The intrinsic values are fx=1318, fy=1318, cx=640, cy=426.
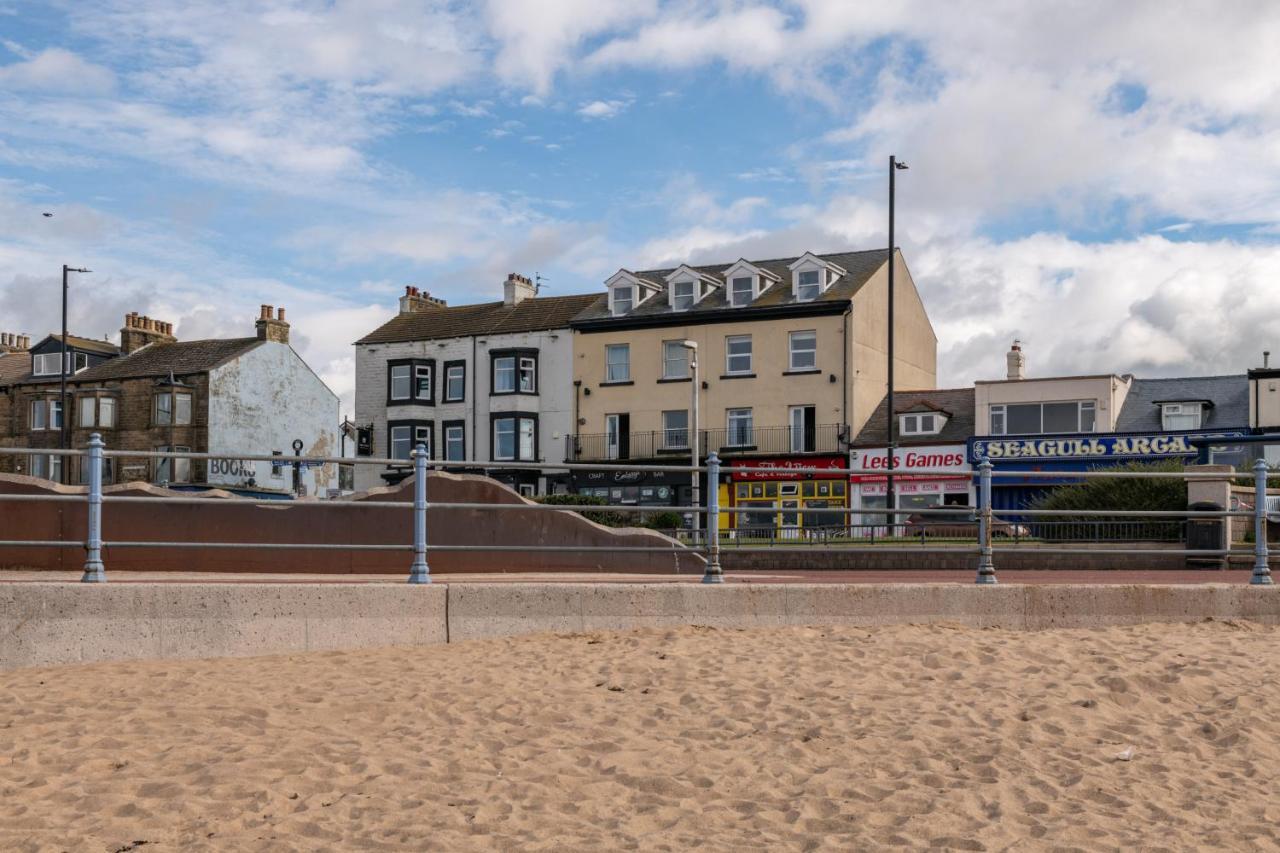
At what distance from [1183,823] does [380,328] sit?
52.1 meters

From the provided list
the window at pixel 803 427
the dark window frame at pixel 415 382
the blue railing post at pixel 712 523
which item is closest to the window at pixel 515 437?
the dark window frame at pixel 415 382

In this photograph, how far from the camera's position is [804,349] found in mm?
47594

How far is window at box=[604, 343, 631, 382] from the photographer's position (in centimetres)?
5069

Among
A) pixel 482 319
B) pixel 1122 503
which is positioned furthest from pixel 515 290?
pixel 1122 503

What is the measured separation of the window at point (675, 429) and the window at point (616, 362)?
8.38 ft

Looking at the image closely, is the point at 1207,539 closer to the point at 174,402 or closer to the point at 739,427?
the point at 739,427

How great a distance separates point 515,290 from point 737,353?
435 inches

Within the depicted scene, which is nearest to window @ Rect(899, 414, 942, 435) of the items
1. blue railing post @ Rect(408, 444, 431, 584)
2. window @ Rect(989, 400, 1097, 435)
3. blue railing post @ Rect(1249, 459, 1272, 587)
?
window @ Rect(989, 400, 1097, 435)

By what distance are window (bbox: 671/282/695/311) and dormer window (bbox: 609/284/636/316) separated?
68.1 inches

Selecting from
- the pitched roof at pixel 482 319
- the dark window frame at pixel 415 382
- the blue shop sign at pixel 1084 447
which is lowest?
the blue shop sign at pixel 1084 447

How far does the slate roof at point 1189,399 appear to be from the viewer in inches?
1682

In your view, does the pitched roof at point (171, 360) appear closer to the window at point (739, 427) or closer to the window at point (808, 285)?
the window at point (739, 427)

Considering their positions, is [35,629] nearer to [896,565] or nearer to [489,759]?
[489,759]

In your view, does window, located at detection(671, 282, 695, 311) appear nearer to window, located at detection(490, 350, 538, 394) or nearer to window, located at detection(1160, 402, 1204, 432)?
window, located at detection(490, 350, 538, 394)
